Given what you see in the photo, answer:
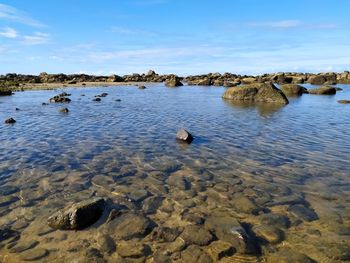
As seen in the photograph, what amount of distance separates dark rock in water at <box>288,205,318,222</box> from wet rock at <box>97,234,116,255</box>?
13.7ft

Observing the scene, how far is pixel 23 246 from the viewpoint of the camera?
248 inches

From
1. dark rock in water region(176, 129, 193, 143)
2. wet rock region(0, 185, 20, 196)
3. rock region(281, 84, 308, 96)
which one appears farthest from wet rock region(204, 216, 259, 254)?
rock region(281, 84, 308, 96)

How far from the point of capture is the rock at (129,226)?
6750 millimetres

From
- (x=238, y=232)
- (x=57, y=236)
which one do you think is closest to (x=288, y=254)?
(x=238, y=232)

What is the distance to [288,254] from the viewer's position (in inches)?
236

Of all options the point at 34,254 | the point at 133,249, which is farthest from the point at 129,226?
the point at 34,254

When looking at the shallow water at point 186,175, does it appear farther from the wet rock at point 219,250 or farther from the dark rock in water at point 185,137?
the dark rock in water at point 185,137

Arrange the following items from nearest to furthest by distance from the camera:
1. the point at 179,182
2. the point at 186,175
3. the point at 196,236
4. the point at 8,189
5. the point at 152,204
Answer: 1. the point at 196,236
2. the point at 152,204
3. the point at 8,189
4. the point at 179,182
5. the point at 186,175

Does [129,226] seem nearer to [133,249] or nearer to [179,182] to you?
[133,249]

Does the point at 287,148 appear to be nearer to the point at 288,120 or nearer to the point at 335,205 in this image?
the point at 335,205

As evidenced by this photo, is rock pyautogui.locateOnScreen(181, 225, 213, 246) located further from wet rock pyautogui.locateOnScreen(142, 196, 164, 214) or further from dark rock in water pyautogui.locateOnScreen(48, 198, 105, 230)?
dark rock in water pyautogui.locateOnScreen(48, 198, 105, 230)

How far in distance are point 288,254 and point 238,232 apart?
102 cm

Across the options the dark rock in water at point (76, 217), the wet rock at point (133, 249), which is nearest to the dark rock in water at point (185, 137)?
the dark rock in water at point (76, 217)

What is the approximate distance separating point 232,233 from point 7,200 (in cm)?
566
